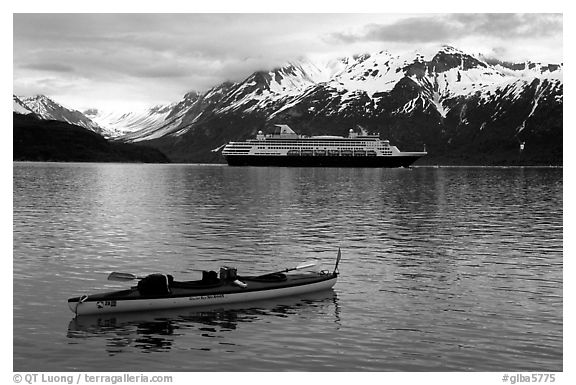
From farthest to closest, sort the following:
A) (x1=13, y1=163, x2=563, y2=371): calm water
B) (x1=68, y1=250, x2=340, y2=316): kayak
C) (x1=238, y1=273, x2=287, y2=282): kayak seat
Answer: (x1=238, y1=273, x2=287, y2=282): kayak seat, (x1=68, y1=250, x2=340, y2=316): kayak, (x1=13, y1=163, x2=563, y2=371): calm water

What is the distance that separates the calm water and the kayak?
2.23 ft

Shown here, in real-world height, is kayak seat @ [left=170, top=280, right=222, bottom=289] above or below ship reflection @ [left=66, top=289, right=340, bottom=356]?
above

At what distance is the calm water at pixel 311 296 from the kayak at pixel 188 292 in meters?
0.68

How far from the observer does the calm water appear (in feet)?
98.6

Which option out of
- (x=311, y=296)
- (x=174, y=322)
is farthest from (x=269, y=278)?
(x=174, y=322)

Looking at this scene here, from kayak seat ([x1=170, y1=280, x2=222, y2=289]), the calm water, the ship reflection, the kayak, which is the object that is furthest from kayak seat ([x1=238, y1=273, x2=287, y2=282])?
kayak seat ([x1=170, y1=280, x2=222, y2=289])

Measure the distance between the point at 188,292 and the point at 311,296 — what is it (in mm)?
7493

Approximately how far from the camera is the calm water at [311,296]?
3005 cm

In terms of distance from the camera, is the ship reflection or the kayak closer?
the ship reflection

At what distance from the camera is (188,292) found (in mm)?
37156

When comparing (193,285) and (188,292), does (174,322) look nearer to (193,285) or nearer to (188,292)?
(188,292)

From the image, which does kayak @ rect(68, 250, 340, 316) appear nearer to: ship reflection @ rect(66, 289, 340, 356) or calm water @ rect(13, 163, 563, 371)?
ship reflection @ rect(66, 289, 340, 356)

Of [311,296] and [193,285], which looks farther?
[311,296]
